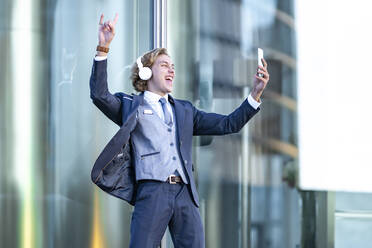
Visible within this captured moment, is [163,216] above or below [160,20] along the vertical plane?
below

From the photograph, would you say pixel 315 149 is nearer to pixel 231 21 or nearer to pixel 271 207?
pixel 271 207

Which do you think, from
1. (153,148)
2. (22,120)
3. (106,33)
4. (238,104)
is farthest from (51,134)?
(106,33)

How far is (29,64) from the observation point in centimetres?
444

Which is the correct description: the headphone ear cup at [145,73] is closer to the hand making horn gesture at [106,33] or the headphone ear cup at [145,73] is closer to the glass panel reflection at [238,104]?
the hand making horn gesture at [106,33]

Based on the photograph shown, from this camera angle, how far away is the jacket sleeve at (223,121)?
3.44 meters

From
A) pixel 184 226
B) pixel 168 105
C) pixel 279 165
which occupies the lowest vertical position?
pixel 184 226

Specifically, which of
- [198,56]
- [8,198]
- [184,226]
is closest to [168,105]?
Answer: [184,226]

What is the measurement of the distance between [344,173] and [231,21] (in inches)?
43.0

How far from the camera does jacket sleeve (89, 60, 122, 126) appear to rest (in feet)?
10.5

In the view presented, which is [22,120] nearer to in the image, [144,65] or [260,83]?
[144,65]

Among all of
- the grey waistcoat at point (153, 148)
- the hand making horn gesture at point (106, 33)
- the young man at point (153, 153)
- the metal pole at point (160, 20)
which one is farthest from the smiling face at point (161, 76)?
the metal pole at point (160, 20)

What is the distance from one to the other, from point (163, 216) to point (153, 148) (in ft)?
0.99

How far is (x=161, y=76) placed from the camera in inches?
137

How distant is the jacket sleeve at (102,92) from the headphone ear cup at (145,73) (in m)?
0.18
